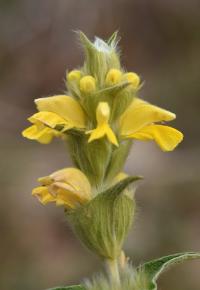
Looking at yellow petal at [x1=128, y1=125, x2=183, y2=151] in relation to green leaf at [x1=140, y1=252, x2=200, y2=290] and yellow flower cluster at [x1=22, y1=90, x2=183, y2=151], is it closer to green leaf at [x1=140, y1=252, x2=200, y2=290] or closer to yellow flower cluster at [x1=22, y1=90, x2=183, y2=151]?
yellow flower cluster at [x1=22, y1=90, x2=183, y2=151]

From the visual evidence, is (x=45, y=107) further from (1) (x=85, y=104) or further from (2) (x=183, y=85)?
(2) (x=183, y=85)

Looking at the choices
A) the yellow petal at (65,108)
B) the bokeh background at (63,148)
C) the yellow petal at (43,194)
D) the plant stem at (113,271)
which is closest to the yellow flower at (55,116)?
the yellow petal at (65,108)

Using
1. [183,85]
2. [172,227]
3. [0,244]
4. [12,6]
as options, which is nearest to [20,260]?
[0,244]

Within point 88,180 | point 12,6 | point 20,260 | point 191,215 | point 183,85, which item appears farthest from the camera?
point 12,6

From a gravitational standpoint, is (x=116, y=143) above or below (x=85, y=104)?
below

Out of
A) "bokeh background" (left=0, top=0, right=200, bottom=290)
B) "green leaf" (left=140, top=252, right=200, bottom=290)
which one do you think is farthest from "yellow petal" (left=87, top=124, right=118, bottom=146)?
"bokeh background" (left=0, top=0, right=200, bottom=290)

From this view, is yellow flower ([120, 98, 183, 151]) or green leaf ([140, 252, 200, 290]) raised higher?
yellow flower ([120, 98, 183, 151])
